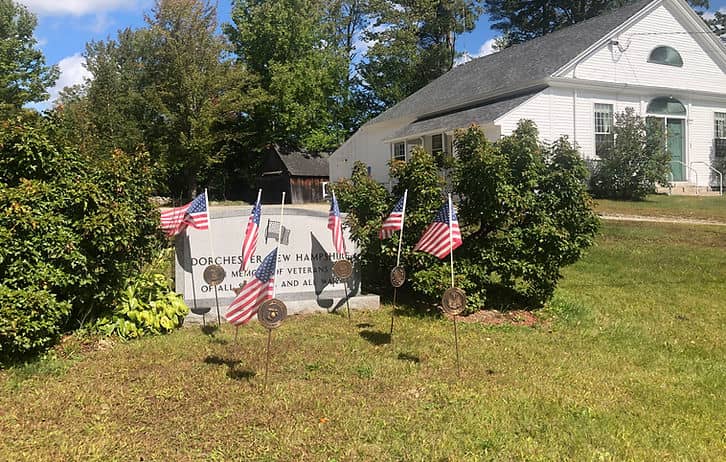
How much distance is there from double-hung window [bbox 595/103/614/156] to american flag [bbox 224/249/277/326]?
19035 mm

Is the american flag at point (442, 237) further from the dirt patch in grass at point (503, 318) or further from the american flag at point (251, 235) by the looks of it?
the american flag at point (251, 235)

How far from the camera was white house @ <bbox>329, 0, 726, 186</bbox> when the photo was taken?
66.7 ft

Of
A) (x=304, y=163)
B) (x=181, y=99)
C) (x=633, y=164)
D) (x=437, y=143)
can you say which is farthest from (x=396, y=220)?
(x=304, y=163)

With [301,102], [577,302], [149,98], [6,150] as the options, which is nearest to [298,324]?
[6,150]

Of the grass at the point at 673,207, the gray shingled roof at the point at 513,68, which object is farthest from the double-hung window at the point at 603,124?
the grass at the point at 673,207

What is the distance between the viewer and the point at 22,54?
37.7 meters

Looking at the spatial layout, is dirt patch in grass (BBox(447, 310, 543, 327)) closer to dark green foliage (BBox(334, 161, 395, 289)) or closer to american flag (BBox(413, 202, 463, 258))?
american flag (BBox(413, 202, 463, 258))

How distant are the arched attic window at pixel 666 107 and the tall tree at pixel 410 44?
2011 cm

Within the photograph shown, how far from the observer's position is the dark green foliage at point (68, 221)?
495cm

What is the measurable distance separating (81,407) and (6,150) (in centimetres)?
271

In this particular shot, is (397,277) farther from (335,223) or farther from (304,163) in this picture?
(304,163)

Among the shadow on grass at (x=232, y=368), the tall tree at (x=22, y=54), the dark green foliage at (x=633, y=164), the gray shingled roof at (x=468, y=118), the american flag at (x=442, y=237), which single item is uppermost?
the tall tree at (x=22, y=54)

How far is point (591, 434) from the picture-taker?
3830 millimetres

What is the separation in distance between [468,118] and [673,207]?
300 inches
